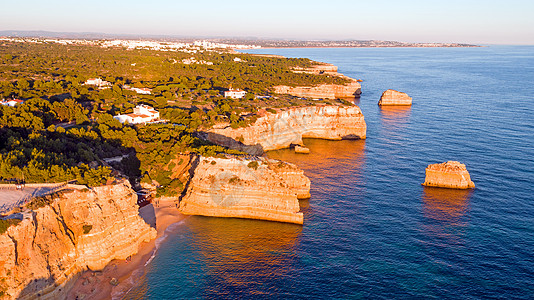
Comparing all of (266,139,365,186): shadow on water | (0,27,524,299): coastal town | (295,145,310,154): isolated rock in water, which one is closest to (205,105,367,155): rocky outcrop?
(0,27,524,299): coastal town

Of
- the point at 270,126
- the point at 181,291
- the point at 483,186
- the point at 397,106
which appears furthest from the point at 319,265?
the point at 397,106

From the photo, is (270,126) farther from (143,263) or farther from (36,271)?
(36,271)

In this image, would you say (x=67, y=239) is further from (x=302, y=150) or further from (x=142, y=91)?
(x=142, y=91)

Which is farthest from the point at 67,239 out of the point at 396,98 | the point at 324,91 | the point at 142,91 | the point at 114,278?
the point at 324,91

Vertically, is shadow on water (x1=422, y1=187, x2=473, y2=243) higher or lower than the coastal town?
lower

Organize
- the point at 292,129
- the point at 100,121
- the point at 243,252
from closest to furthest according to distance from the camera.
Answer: the point at 243,252, the point at 100,121, the point at 292,129

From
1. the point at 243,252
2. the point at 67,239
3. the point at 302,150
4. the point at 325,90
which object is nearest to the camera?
the point at 67,239

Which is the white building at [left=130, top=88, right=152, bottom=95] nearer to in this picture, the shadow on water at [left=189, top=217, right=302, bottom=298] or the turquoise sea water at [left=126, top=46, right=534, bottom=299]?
the turquoise sea water at [left=126, top=46, right=534, bottom=299]
